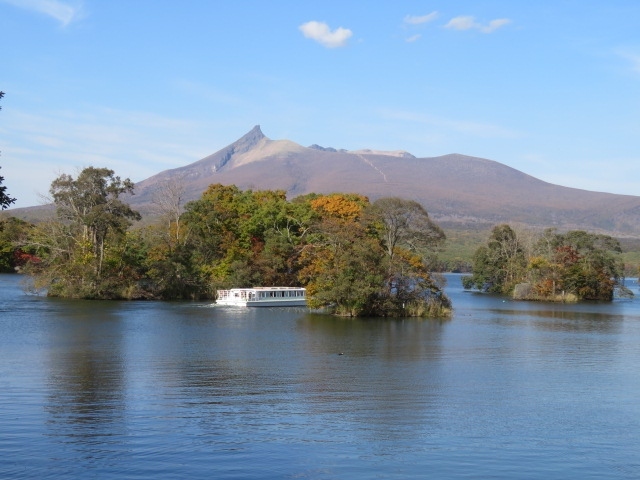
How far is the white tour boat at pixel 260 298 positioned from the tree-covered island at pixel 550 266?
3243 cm

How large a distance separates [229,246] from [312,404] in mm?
52461

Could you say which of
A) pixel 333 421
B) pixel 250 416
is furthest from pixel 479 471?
pixel 250 416

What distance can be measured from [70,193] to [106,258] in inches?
266

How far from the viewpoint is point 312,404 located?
2284 cm

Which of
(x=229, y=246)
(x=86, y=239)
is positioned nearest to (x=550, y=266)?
(x=229, y=246)

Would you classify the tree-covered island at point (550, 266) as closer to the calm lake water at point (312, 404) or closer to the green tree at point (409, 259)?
the green tree at point (409, 259)

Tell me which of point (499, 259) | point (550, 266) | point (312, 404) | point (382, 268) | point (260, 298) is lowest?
point (312, 404)

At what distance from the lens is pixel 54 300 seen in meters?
64.1

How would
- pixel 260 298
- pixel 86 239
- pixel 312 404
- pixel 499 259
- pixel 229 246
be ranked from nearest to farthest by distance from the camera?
pixel 312 404 → pixel 260 298 → pixel 86 239 → pixel 229 246 → pixel 499 259

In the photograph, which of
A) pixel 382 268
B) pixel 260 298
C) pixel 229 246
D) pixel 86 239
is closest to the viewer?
pixel 382 268

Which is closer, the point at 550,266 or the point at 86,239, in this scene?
the point at 86,239

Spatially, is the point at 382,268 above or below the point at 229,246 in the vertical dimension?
below

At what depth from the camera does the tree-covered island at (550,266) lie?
86312mm

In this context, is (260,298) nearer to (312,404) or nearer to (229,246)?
(229,246)
